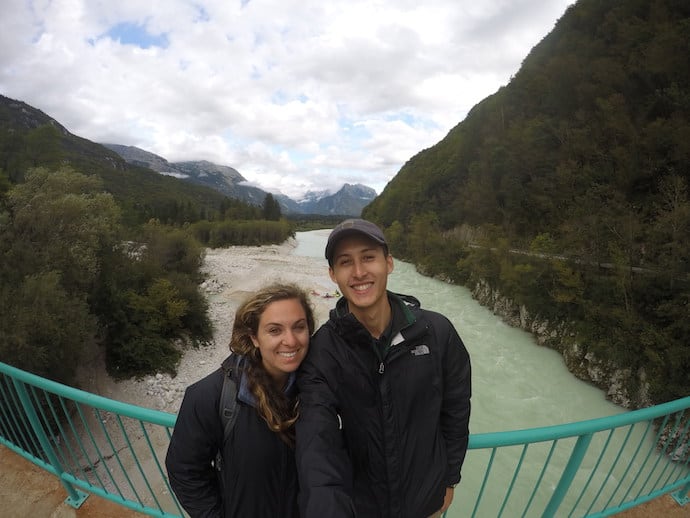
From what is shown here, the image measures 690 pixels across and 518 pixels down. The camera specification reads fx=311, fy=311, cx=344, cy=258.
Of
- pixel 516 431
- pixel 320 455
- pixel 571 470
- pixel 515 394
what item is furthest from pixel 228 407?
pixel 515 394

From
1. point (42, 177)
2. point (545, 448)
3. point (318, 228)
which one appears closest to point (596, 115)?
point (545, 448)

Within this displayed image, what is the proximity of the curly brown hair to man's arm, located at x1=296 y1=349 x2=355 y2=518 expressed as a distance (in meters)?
0.15

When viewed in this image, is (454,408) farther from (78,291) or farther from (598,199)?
(598,199)

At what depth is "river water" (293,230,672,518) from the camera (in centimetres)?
859

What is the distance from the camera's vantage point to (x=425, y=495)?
1597 mm

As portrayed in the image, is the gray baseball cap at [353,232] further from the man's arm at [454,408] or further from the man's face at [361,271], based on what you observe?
the man's arm at [454,408]

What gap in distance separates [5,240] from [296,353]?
13713 millimetres

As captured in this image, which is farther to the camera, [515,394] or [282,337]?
[515,394]

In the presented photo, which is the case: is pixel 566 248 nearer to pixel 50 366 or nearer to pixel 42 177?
pixel 50 366

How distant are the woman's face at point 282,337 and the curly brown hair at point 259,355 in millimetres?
39

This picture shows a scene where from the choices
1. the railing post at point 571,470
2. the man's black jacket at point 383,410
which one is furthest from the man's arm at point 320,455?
the railing post at point 571,470

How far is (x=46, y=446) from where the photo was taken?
283cm

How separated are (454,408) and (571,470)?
129 cm

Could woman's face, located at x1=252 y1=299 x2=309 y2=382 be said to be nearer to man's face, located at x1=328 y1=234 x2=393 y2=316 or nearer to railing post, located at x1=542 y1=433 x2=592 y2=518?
man's face, located at x1=328 y1=234 x2=393 y2=316
